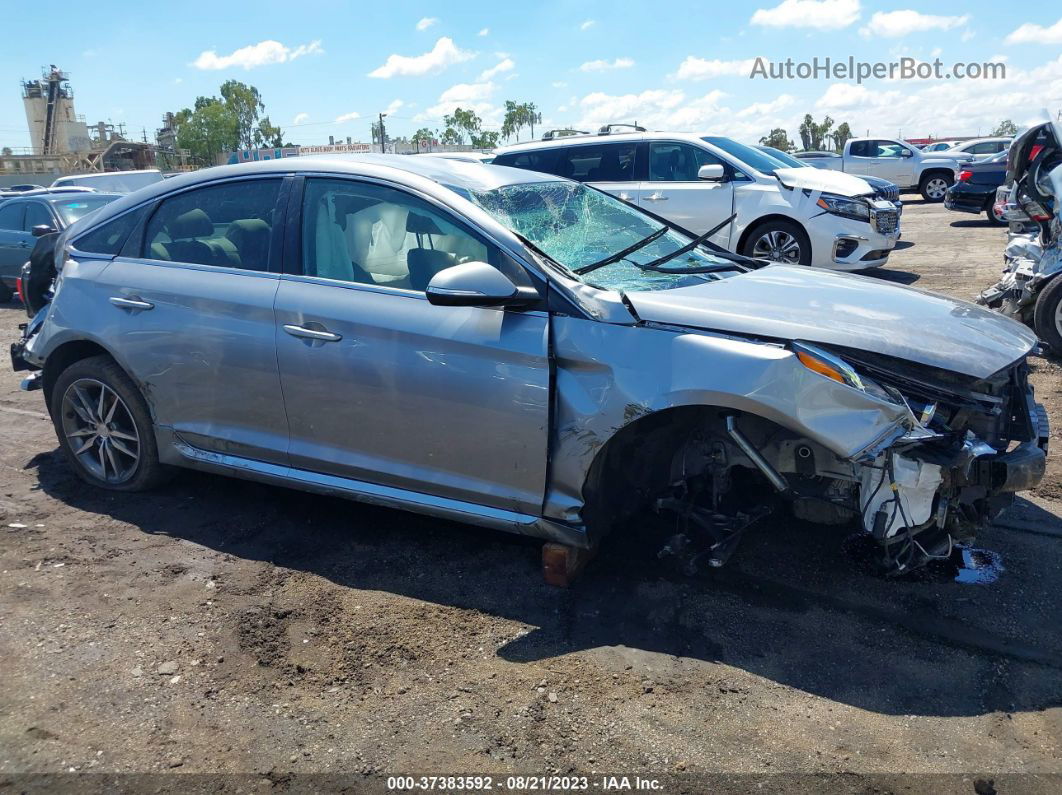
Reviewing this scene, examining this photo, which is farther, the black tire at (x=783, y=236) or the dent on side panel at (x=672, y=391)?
the black tire at (x=783, y=236)

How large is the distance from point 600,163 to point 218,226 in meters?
7.05

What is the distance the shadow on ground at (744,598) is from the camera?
298cm

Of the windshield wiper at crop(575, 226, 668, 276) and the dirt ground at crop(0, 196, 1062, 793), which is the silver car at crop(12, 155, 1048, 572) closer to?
the windshield wiper at crop(575, 226, 668, 276)

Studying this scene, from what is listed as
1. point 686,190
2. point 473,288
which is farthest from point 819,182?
point 473,288

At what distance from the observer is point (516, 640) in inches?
129

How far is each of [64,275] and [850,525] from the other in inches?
173

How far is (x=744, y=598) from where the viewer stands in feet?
11.5

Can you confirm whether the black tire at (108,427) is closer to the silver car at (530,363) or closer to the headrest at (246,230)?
the silver car at (530,363)

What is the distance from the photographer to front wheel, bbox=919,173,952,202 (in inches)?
985

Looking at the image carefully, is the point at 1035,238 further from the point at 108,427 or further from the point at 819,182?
the point at 108,427

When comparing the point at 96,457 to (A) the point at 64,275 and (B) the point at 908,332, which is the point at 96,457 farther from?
(B) the point at 908,332

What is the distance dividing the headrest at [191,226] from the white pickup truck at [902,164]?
931 inches

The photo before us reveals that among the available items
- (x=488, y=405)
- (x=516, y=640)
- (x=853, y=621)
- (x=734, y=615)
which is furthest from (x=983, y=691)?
(x=488, y=405)

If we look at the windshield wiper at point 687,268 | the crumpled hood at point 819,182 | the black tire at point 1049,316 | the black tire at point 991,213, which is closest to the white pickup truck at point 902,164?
the black tire at point 991,213
